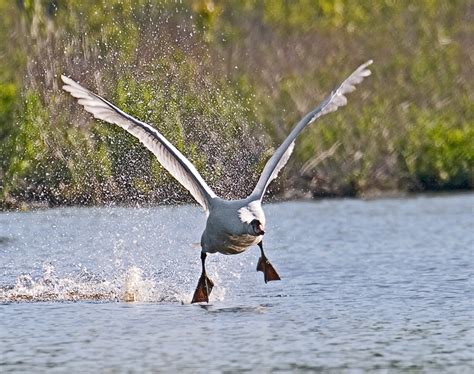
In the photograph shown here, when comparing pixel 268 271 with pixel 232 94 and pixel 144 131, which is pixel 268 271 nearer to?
pixel 144 131

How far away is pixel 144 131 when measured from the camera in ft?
45.6

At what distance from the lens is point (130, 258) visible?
58.1 ft

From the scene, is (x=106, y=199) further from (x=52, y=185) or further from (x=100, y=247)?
(x=100, y=247)

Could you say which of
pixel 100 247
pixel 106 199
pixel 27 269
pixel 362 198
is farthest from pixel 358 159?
pixel 27 269

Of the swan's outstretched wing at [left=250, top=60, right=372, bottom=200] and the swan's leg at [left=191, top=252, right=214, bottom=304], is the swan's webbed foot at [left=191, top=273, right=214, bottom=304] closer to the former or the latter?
the swan's leg at [left=191, top=252, right=214, bottom=304]

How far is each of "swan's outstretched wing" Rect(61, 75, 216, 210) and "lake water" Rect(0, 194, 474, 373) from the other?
1215 millimetres

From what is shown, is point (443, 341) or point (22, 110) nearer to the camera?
point (443, 341)

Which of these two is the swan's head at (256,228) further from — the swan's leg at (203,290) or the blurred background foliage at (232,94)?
the blurred background foliage at (232,94)

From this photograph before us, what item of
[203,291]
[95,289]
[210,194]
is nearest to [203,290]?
[203,291]

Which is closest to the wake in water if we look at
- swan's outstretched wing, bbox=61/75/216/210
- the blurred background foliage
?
swan's outstretched wing, bbox=61/75/216/210

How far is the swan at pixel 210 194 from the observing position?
44.5ft

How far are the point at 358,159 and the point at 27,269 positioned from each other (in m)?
10.0

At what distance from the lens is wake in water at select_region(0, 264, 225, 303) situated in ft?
47.9

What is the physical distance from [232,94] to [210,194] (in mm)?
10570
